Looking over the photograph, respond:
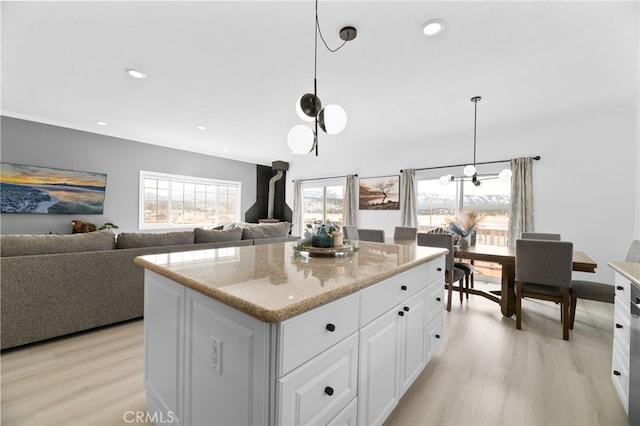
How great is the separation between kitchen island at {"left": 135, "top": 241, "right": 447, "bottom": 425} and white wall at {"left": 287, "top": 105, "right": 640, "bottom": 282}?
3711 mm

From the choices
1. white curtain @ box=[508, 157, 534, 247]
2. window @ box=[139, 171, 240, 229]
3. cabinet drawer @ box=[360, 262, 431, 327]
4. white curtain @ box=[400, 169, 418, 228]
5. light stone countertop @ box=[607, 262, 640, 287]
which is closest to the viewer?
cabinet drawer @ box=[360, 262, 431, 327]

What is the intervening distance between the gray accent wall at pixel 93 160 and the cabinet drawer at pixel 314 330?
215 inches

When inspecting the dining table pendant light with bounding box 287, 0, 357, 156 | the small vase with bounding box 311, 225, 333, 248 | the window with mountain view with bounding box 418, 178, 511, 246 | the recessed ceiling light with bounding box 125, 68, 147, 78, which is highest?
the recessed ceiling light with bounding box 125, 68, 147, 78

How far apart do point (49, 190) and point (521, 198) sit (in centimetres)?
738

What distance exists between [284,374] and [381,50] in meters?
2.51

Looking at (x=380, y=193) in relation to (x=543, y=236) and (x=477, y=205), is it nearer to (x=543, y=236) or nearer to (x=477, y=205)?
(x=477, y=205)

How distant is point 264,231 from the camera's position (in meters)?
3.89

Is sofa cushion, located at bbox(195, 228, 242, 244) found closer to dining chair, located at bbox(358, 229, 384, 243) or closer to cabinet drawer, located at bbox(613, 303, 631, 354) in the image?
dining chair, located at bbox(358, 229, 384, 243)

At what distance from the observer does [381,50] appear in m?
2.34

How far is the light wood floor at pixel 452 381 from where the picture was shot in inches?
60.4

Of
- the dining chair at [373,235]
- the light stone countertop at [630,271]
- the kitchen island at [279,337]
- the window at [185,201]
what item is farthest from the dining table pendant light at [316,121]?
the window at [185,201]

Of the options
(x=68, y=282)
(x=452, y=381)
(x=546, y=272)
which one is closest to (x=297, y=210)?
(x=68, y=282)

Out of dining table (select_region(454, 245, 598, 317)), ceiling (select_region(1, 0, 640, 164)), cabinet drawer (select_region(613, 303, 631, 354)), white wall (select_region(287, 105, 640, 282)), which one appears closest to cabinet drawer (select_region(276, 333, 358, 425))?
cabinet drawer (select_region(613, 303, 631, 354))

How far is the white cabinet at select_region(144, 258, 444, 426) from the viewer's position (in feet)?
2.77
